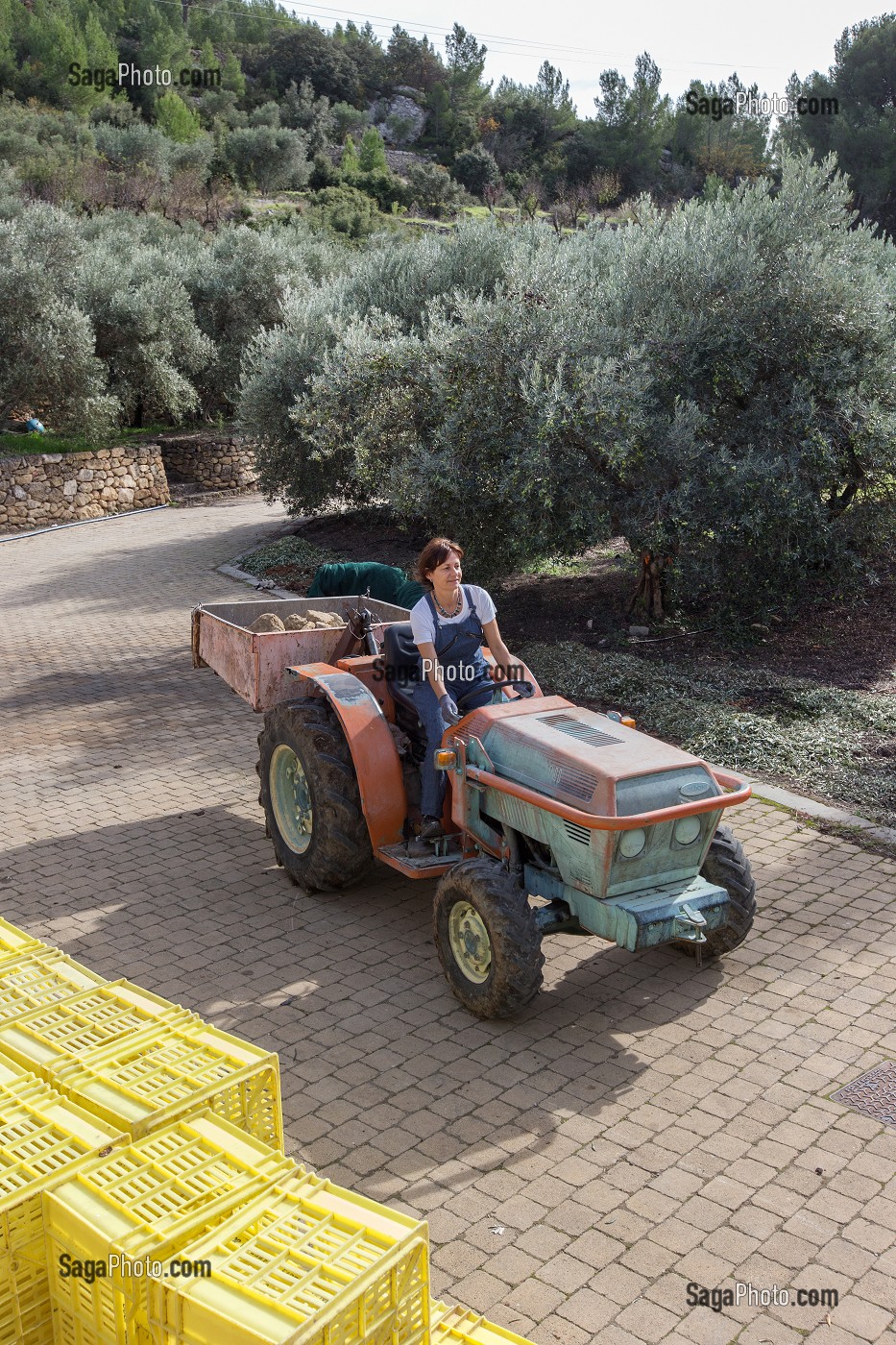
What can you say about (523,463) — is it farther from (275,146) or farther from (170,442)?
(275,146)

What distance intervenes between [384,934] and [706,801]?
203 centimetres

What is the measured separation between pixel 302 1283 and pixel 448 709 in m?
3.24

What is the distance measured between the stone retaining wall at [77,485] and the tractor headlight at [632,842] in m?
18.0

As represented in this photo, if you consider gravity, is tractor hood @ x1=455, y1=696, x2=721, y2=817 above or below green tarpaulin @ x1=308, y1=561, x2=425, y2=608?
below

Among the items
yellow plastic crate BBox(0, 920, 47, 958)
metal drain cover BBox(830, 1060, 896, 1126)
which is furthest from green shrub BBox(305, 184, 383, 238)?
metal drain cover BBox(830, 1060, 896, 1126)

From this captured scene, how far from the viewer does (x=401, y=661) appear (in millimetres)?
6168

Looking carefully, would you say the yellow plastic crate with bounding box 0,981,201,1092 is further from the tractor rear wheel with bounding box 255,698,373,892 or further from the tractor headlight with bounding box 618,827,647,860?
the tractor rear wheel with bounding box 255,698,373,892

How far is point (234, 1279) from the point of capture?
243cm

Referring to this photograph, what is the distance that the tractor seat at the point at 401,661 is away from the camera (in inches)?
242

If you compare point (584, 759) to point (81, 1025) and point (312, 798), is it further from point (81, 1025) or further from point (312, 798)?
point (81, 1025)

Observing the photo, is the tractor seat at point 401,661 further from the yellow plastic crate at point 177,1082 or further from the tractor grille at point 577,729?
the yellow plastic crate at point 177,1082

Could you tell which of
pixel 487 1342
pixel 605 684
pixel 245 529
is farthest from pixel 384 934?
pixel 245 529

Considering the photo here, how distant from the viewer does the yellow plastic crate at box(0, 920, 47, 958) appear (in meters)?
4.25

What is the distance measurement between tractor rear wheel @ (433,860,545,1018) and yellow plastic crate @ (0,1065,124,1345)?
204 cm
